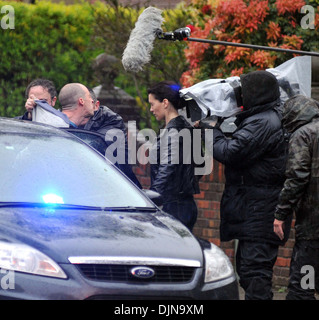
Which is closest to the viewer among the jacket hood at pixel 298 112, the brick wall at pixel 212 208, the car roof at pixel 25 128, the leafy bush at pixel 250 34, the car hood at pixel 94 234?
the car hood at pixel 94 234

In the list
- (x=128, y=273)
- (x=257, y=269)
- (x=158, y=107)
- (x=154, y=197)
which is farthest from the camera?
(x=158, y=107)

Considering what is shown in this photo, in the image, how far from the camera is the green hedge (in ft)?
43.8

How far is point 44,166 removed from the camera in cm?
596

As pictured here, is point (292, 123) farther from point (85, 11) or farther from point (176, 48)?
point (85, 11)

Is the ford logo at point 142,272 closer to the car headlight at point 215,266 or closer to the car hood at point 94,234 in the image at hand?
the car hood at point 94,234

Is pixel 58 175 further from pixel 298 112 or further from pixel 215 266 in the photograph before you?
pixel 298 112

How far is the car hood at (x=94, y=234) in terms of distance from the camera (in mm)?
4941

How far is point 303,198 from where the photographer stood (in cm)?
661

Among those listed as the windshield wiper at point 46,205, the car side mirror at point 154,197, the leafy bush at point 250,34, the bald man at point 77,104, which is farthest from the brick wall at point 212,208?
the windshield wiper at point 46,205

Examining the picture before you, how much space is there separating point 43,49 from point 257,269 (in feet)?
25.2

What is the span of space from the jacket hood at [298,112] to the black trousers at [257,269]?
37.6 inches

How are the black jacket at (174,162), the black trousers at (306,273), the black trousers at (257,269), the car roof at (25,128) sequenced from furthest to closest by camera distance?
the black jacket at (174,162), the black trousers at (257,269), the black trousers at (306,273), the car roof at (25,128)

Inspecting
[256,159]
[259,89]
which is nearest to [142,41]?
[259,89]

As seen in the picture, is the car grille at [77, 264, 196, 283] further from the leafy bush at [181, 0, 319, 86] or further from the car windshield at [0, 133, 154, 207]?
the leafy bush at [181, 0, 319, 86]
